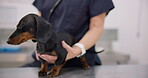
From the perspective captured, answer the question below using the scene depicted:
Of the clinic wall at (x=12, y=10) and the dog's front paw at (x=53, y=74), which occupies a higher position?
the clinic wall at (x=12, y=10)

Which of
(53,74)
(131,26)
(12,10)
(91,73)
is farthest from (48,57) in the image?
(131,26)

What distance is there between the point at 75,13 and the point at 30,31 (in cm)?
33

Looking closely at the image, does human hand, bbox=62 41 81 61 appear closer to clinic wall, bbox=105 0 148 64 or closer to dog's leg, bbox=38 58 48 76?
dog's leg, bbox=38 58 48 76

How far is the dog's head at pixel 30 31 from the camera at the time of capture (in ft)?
1.88

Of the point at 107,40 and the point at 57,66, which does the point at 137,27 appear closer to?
the point at 107,40

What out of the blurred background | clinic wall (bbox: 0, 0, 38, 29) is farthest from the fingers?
clinic wall (bbox: 0, 0, 38, 29)

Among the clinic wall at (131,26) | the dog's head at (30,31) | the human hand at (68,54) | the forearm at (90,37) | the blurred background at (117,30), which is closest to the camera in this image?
the dog's head at (30,31)

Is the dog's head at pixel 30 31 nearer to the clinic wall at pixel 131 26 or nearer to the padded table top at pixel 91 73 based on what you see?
the padded table top at pixel 91 73

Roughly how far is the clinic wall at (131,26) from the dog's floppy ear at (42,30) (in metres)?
1.57

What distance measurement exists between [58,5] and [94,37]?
0.22m

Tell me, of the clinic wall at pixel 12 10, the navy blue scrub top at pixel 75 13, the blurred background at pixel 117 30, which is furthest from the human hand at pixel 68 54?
the clinic wall at pixel 12 10

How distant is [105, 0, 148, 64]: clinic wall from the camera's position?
2.10 meters

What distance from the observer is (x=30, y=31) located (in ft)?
1.95

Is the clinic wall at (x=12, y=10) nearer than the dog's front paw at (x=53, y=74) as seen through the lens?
No
